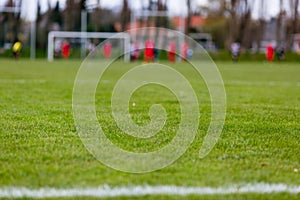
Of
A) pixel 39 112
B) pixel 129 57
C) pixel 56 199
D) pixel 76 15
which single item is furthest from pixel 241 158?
pixel 76 15

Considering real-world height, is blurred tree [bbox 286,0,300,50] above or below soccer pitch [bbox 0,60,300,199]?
above

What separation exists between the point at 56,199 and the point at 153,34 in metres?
32.2

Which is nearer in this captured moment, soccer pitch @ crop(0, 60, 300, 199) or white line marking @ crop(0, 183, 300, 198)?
white line marking @ crop(0, 183, 300, 198)

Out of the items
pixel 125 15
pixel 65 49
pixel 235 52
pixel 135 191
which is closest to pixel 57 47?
pixel 65 49

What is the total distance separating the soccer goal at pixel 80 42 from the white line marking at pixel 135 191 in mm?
31735

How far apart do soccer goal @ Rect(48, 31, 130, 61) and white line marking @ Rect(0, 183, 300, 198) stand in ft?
104

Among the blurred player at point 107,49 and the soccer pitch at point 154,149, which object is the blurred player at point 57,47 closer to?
the blurred player at point 107,49

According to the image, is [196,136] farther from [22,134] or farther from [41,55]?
[41,55]

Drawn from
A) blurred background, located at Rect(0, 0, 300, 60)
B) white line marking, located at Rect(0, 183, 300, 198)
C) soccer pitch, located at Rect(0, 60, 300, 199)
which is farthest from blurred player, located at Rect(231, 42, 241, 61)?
white line marking, located at Rect(0, 183, 300, 198)

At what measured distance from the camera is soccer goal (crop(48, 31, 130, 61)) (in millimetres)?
35428

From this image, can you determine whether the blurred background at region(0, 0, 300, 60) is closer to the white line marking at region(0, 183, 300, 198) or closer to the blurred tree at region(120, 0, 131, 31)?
the blurred tree at region(120, 0, 131, 31)

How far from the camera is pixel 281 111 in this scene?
653 centimetres

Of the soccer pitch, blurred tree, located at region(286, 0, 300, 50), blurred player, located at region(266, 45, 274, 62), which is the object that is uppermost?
blurred tree, located at region(286, 0, 300, 50)

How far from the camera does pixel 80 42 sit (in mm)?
37469
